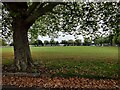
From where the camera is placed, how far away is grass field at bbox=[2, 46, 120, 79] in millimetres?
5312

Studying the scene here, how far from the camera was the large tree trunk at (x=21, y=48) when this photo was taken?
571 centimetres

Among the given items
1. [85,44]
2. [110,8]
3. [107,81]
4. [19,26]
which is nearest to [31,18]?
[19,26]

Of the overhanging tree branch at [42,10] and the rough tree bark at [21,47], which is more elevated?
the overhanging tree branch at [42,10]

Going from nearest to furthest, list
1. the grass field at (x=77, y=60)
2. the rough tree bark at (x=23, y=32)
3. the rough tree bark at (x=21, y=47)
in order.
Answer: the grass field at (x=77, y=60)
the rough tree bark at (x=23, y=32)
the rough tree bark at (x=21, y=47)

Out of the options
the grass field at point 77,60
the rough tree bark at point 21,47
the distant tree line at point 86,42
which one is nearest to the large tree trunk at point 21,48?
the rough tree bark at point 21,47

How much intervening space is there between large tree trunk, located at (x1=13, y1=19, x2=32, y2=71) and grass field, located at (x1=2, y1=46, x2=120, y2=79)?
13cm

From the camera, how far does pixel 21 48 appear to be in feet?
18.9

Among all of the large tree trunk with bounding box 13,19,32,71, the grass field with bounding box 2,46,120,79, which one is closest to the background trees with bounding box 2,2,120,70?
the large tree trunk with bounding box 13,19,32,71

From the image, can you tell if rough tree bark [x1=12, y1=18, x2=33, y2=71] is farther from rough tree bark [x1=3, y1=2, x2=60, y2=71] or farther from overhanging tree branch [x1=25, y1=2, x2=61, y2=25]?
overhanging tree branch [x1=25, y1=2, x2=61, y2=25]

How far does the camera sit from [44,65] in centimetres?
581

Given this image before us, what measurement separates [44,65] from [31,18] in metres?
1.11

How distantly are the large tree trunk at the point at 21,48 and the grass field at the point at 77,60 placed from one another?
0.13 m

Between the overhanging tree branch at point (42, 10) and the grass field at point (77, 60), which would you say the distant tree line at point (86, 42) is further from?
the overhanging tree branch at point (42, 10)

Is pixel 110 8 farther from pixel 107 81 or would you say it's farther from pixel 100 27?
pixel 107 81
